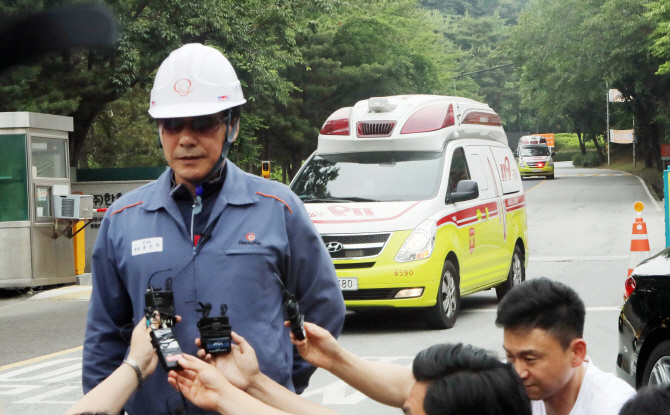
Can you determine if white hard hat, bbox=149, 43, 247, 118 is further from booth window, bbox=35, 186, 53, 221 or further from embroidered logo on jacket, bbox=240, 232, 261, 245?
booth window, bbox=35, 186, 53, 221

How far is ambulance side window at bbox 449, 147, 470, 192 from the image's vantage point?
10363 millimetres

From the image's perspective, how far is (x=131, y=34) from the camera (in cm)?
1867

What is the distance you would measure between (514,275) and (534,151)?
3959cm

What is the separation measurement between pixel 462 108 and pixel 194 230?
29.7 ft

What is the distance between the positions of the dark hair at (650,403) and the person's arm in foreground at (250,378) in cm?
82

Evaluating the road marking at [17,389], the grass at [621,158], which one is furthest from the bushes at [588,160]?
the road marking at [17,389]

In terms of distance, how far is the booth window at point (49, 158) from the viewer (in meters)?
15.2

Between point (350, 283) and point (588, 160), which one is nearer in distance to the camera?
point (350, 283)

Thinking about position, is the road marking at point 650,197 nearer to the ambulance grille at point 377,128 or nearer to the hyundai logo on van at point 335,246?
the ambulance grille at point 377,128

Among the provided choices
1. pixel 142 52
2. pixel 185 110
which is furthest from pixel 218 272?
pixel 142 52

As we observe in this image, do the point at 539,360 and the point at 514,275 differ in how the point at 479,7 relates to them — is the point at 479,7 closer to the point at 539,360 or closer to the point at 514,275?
the point at 514,275

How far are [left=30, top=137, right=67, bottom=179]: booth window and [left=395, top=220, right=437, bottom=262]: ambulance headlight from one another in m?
7.96

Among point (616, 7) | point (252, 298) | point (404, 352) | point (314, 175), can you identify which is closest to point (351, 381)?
point (252, 298)

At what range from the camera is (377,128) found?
34.8ft
